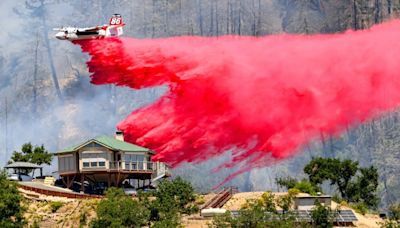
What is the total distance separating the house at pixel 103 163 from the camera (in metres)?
129

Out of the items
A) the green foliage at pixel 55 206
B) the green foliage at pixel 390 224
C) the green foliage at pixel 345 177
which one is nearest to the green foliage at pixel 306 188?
the green foliage at pixel 390 224

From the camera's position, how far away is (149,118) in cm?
13462

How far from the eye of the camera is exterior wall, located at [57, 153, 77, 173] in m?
130

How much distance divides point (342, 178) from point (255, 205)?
34.7 metres

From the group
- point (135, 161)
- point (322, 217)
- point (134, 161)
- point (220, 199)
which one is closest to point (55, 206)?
point (134, 161)

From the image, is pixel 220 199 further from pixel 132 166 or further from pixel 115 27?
pixel 115 27

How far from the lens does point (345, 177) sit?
5763 inches

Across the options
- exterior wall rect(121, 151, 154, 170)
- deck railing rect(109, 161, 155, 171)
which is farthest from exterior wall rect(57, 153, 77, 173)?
exterior wall rect(121, 151, 154, 170)

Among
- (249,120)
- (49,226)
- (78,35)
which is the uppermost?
(78,35)

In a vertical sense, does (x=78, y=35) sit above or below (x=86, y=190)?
above

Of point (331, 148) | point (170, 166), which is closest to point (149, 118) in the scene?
point (170, 166)

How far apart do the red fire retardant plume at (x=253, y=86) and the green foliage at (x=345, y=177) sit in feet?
39.7

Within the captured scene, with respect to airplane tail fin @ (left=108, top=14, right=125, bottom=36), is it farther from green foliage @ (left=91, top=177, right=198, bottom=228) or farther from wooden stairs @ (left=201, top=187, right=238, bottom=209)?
wooden stairs @ (left=201, top=187, right=238, bottom=209)

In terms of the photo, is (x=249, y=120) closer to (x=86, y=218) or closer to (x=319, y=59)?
(x=319, y=59)
